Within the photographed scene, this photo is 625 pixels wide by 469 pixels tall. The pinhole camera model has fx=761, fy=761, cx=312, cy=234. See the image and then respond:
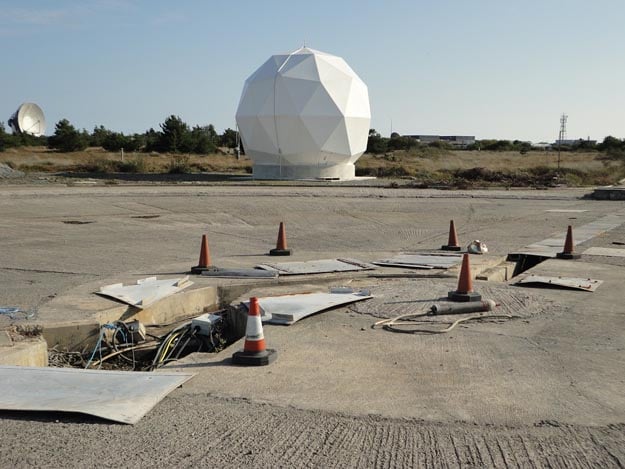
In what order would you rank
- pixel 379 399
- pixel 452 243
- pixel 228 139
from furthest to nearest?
pixel 228 139, pixel 452 243, pixel 379 399

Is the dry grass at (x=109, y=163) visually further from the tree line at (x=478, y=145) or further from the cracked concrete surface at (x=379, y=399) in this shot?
the cracked concrete surface at (x=379, y=399)

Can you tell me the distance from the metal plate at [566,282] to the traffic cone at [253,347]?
15.7 feet

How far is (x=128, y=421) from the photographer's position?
4.61 meters

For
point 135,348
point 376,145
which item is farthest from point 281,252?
point 376,145

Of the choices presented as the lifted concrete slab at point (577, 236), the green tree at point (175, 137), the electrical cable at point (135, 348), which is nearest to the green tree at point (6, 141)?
the green tree at point (175, 137)

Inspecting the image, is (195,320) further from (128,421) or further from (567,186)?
(567,186)

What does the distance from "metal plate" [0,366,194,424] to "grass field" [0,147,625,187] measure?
3051cm

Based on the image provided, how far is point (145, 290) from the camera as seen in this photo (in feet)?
30.0

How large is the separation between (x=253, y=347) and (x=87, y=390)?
134 cm

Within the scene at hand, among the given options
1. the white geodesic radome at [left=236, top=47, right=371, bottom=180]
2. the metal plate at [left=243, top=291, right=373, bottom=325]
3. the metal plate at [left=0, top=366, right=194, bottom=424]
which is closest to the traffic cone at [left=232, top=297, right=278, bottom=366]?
the metal plate at [left=0, top=366, right=194, bottom=424]

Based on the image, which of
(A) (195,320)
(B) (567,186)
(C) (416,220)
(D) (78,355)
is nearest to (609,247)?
(C) (416,220)

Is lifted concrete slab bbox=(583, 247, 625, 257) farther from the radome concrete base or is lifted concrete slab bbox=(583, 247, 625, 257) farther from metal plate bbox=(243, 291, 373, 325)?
the radome concrete base

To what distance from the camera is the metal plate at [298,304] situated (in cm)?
752

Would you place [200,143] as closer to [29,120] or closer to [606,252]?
[29,120]
